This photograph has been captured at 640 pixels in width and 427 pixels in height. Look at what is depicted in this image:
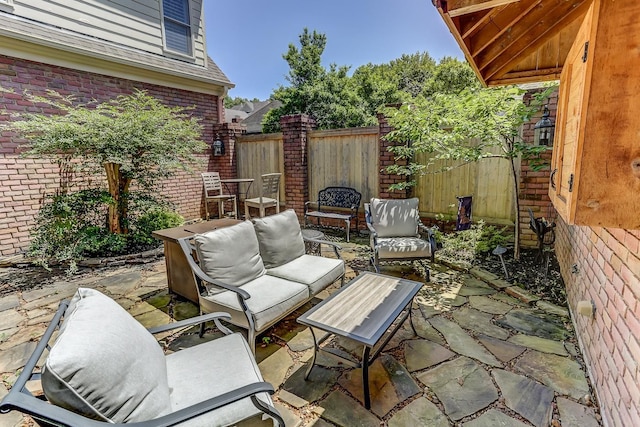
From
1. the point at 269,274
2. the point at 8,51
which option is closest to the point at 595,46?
the point at 269,274

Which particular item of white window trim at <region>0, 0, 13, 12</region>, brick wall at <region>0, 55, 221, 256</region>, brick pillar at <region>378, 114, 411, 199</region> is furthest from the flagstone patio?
white window trim at <region>0, 0, 13, 12</region>

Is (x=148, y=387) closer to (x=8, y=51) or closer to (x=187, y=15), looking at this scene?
(x=8, y=51)

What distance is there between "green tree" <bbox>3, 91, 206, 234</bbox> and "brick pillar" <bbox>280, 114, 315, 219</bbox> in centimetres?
186

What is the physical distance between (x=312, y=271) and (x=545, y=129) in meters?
3.08

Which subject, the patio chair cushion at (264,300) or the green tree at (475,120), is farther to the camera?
the green tree at (475,120)

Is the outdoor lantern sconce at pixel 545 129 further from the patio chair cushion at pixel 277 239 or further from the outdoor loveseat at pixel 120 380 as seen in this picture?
the outdoor loveseat at pixel 120 380

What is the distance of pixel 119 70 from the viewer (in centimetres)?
566

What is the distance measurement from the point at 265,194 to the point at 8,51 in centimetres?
427

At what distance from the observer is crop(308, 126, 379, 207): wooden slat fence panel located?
225 inches

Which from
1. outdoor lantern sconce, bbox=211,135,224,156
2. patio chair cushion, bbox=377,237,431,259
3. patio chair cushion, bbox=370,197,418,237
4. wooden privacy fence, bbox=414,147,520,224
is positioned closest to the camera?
patio chair cushion, bbox=377,237,431,259

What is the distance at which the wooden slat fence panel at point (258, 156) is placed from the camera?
6.87 metres

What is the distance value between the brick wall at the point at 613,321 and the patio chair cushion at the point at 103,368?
1.98 m

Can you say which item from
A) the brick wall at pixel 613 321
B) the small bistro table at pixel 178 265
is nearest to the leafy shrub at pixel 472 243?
the brick wall at pixel 613 321

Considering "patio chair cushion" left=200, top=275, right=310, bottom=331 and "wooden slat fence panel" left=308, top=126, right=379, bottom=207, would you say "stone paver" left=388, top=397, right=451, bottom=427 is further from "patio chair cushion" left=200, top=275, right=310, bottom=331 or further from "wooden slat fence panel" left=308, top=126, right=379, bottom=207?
"wooden slat fence panel" left=308, top=126, right=379, bottom=207
